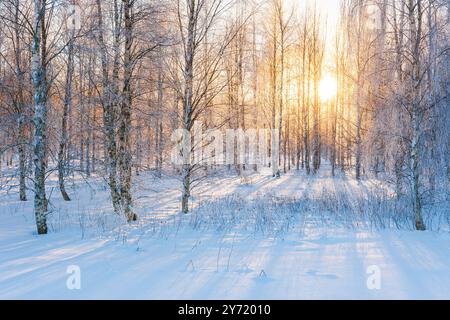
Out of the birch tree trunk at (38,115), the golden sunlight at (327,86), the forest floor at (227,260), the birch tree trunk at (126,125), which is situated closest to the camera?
the forest floor at (227,260)

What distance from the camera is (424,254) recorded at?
14.6 feet

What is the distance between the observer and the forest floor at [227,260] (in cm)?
320

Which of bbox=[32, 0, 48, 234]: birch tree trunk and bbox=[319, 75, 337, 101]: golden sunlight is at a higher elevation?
bbox=[319, 75, 337, 101]: golden sunlight

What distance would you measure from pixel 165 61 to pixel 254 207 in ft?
16.9

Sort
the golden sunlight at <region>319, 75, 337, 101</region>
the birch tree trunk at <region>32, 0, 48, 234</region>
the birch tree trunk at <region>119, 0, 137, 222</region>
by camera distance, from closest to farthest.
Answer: the birch tree trunk at <region>32, 0, 48, 234</region>, the birch tree trunk at <region>119, 0, 137, 222</region>, the golden sunlight at <region>319, 75, 337, 101</region>

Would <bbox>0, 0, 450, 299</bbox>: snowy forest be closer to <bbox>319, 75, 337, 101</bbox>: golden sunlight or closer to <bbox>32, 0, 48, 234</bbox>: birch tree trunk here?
<bbox>32, 0, 48, 234</bbox>: birch tree trunk

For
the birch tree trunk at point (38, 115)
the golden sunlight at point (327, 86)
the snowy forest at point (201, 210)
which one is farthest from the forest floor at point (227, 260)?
the golden sunlight at point (327, 86)

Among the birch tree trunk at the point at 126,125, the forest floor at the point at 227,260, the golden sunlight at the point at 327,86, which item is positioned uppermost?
the golden sunlight at the point at 327,86

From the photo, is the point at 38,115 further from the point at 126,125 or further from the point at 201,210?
the point at 201,210

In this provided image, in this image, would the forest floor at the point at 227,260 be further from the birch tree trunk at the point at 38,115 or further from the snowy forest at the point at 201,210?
the birch tree trunk at the point at 38,115

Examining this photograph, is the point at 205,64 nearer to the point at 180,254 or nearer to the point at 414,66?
the point at 414,66

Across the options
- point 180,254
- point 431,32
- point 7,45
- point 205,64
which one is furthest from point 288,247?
point 7,45

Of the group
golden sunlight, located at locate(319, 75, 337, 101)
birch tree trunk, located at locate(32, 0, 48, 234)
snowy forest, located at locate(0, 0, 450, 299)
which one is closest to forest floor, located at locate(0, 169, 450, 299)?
snowy forest, located at locate(0, 0, 450, 299)

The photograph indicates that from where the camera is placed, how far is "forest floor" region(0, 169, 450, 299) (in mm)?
3203
